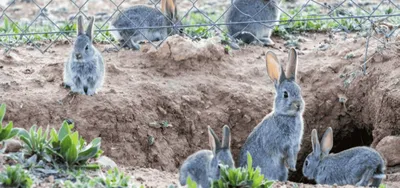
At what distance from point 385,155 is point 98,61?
2693 millimetres

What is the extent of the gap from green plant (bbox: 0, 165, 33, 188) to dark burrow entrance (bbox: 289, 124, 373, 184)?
13.3 feet

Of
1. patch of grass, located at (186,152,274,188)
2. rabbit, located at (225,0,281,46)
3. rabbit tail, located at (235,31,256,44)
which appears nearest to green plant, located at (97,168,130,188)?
patch of grass, located at (186,152,274,188)

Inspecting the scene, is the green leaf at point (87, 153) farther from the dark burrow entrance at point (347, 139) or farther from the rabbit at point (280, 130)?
the dark burrow entrance at point (347, 139)

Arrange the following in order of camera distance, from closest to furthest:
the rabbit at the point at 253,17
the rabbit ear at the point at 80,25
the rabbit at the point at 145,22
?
the rabbit ear at the point at 80,25 → the rabbit at the point at 145,22 → the rabbit at the point at 253,17

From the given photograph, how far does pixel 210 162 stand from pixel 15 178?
1.67 m

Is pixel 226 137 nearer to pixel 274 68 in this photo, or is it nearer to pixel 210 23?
pixel 274 68

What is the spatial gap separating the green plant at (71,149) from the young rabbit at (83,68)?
185 centimetres

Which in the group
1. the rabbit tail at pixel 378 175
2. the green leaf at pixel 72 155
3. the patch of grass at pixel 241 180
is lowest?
the rabbit tail at pixel 378 175

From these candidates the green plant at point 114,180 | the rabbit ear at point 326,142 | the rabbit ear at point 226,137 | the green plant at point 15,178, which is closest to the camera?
the green plant at point 15,178

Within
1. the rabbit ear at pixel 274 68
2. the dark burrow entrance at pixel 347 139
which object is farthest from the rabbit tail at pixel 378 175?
the dark burrow entrance at pixel 347 139

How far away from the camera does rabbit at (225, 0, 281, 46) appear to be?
886 cm

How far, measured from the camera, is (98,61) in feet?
23.7

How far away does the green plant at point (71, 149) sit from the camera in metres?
5.15

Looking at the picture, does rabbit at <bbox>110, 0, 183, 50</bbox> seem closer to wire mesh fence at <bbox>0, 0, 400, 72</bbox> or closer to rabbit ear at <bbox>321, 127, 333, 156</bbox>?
wire mesh fence at <bbox>0, 0, 400, 72</bbox>
